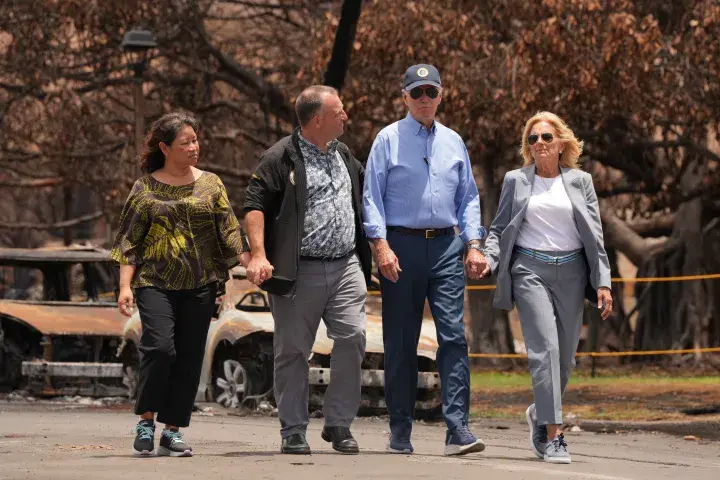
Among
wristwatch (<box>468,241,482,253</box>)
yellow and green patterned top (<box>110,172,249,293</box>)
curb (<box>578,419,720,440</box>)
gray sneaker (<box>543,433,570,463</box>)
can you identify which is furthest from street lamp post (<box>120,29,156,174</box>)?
gray sneaker (<box>543,433,570,463</box>)

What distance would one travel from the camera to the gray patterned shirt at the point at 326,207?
9.66 metres

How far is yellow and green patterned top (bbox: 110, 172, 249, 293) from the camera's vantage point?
31.2 feet

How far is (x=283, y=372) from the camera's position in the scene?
973 centimetres

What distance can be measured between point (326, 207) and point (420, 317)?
0.91 meters

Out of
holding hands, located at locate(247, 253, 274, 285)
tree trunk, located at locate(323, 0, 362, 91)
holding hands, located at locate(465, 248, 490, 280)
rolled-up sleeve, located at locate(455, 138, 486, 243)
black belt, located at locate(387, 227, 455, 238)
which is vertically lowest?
holding hands, located at locate(247, 253, 274, 285)

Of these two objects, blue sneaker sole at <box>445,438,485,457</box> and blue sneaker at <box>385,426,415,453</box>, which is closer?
blue sneaker sole at <box>445,438,485,457</box>

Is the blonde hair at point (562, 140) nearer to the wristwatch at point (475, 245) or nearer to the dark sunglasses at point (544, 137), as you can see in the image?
the dark sunglasses at point (544, 137)

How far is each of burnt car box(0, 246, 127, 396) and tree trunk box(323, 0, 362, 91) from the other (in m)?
3.81

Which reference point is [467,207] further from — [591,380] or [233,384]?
[591,380]

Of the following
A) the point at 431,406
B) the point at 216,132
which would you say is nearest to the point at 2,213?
the point at 216,132

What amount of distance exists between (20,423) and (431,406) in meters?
3.89

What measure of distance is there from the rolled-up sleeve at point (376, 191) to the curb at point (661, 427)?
504 centimetres

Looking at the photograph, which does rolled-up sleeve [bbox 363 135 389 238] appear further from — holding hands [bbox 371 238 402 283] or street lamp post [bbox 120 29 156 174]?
street lamp post [bbox 120 29 156 174]

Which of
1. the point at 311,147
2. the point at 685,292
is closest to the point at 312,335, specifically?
the point at 311,147
